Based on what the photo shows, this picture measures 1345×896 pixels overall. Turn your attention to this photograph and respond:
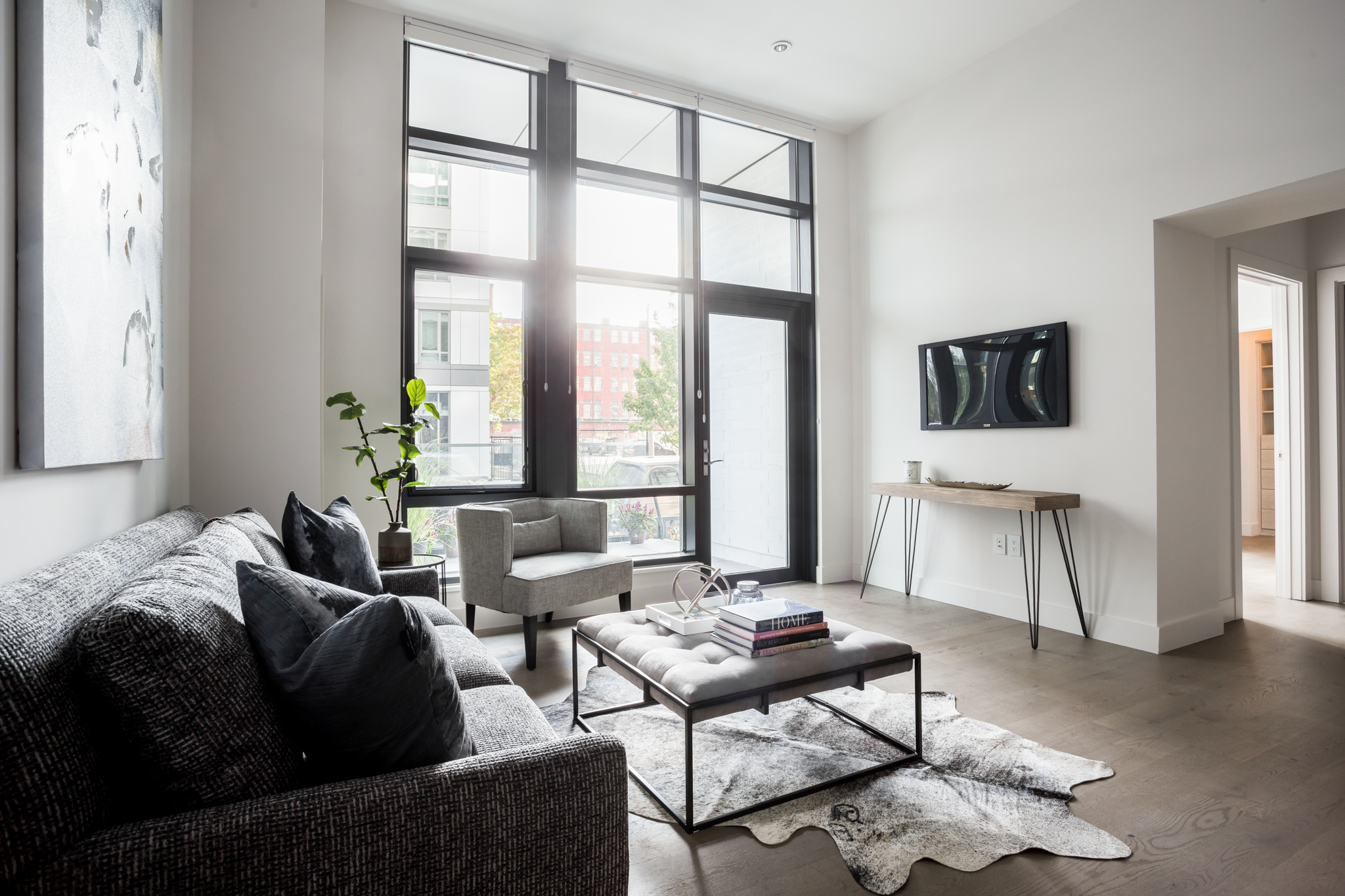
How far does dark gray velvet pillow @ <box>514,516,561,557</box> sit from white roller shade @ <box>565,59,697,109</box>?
2.55 metres

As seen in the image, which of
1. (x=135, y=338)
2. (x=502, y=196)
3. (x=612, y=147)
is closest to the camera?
(x=135, y=338)

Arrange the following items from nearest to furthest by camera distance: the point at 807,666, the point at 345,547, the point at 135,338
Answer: the point at 135,338, the point at 807,666, the point at 345,547

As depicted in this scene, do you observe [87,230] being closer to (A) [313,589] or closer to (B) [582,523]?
(A) [313,589]

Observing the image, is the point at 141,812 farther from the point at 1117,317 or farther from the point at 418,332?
the point at 1117,317

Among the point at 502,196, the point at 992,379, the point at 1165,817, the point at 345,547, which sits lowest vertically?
the point at 1165,817

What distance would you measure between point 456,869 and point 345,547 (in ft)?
4.61

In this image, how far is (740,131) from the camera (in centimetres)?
467

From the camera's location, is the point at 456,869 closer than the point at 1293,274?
Yes

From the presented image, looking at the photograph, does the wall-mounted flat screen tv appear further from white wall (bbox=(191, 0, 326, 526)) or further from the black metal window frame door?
white wall (bbox=(191, 0, 326, 526))

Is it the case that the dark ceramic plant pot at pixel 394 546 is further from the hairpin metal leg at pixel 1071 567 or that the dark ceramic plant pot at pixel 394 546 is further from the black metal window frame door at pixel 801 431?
the hairpin metal leg at pixel 1071 567

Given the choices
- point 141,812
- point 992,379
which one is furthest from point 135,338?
point 992,379

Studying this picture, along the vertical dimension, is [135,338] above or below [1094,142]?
below

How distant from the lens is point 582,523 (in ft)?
12.0

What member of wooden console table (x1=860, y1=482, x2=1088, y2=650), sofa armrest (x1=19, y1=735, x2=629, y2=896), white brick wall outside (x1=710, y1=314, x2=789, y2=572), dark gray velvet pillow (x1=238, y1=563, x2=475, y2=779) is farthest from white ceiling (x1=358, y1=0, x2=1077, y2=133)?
sofa armrest (x1=19, y1=735, x2=629, y2=896)
